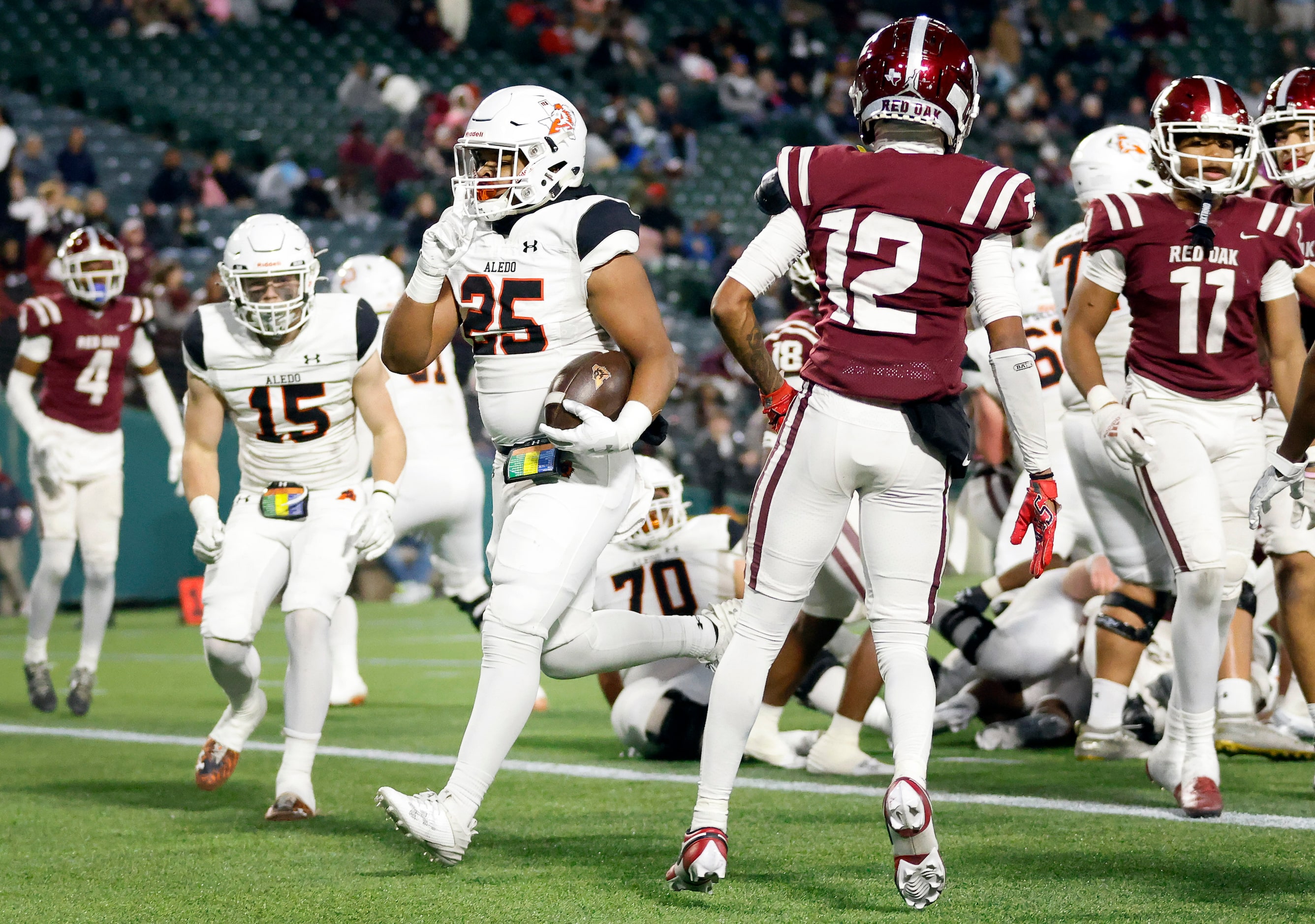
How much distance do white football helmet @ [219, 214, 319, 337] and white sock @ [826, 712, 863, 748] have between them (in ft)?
6.91

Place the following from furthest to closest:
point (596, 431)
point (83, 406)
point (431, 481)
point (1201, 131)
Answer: point (83, 406) < point (431, 481) < point (1201, 131) < point (596, 431)

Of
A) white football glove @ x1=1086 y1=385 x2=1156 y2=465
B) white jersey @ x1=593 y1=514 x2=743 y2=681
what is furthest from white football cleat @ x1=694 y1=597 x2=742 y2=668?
white jersey @ x1=593 y1=514 x2=743 y2=681

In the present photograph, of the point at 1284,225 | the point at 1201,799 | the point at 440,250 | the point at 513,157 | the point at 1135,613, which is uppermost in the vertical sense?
the point at 513,157

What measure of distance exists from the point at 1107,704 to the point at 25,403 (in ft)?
17.4

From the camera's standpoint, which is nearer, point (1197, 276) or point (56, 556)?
point (1197, 276)

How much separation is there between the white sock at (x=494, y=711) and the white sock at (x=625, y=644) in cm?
18

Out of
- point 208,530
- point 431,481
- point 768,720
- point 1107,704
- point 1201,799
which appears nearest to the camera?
point 1201,799

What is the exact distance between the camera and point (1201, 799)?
166 inches

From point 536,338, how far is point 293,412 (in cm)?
129

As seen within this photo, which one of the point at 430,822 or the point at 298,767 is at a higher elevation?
the point at 430,822

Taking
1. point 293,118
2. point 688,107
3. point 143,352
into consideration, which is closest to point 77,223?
point 293,118

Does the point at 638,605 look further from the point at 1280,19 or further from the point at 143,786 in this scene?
the point at 1280,19

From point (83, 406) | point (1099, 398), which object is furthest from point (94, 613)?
point (1099, 398)

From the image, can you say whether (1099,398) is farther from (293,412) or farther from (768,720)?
(293,412)
